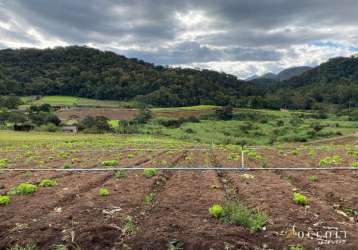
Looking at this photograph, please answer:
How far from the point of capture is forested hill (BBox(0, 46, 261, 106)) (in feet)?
463

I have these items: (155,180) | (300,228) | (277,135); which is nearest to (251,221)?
(300,228)

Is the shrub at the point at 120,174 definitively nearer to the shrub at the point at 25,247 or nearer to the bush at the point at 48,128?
the shrub at the point at 25,247

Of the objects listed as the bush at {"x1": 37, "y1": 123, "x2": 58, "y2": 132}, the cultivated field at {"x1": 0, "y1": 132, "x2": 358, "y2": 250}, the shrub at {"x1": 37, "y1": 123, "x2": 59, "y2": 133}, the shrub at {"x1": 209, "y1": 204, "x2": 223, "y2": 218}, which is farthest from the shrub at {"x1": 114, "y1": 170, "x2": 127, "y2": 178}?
the bush at {"x1": 37, "y1": 123, "x2": 58, "y2": 132}

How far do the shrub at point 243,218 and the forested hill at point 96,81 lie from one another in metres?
129

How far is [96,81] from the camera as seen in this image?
5935 inches

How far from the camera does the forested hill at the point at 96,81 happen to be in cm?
14100

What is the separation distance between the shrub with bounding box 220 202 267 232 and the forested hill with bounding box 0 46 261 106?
128915 millimetres

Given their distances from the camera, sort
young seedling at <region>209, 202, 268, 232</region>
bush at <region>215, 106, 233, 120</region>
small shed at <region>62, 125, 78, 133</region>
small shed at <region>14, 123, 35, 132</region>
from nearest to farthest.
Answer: young seedling at <region>209, 202, 268, 232</region>
small shed at <region>14, 123, 35, 132</region>
small shed at <region>62, 125, 78, 133</region>
bush at <region>215, 106, 233, 120</region>

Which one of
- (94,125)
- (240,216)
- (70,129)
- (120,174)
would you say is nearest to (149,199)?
(240,216)

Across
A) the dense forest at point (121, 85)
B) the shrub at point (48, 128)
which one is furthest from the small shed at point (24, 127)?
the dense forest at point (121, 85)

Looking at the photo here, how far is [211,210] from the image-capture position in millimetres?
8633

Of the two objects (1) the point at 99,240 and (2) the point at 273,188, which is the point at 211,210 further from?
(2) the point at 273,188

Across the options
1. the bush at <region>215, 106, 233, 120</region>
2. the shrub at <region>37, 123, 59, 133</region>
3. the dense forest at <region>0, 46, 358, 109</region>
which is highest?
the dense forest at <region>0, 46, 358, 109</region>

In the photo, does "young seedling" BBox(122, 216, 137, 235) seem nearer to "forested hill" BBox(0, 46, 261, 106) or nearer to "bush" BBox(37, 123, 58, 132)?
"bush" BBox(37, 123, 58, 132)
